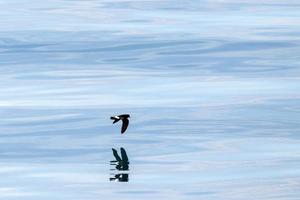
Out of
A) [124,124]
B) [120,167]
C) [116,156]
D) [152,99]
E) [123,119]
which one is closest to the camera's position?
[120,167]

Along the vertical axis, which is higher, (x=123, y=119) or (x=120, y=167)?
(x=123, y=119)

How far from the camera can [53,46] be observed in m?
30.6

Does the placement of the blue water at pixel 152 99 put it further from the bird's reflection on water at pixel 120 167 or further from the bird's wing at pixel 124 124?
the bird's wing at pixel 124 124

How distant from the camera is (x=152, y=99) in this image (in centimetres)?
2459

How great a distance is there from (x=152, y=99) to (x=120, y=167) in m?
4.01

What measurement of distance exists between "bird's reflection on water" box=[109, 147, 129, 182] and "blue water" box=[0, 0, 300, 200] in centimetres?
3

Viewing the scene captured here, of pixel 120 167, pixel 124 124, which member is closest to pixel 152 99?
pixel 124 124

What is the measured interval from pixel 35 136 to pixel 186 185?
12.2 ft

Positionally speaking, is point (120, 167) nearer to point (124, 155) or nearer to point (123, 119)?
point (124, 155)

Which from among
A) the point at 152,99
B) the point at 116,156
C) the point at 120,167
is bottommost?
the point at 120,167

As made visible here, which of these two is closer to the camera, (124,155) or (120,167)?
(120,167)

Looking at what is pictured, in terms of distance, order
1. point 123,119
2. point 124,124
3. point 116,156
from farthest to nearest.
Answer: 1. point 123,119
2. point 124,124
3. point 116,156

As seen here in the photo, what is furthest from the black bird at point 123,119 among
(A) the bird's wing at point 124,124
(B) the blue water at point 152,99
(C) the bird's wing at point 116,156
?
(C) the bird's wing at point 116,156

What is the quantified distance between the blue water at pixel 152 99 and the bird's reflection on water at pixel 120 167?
35mm
